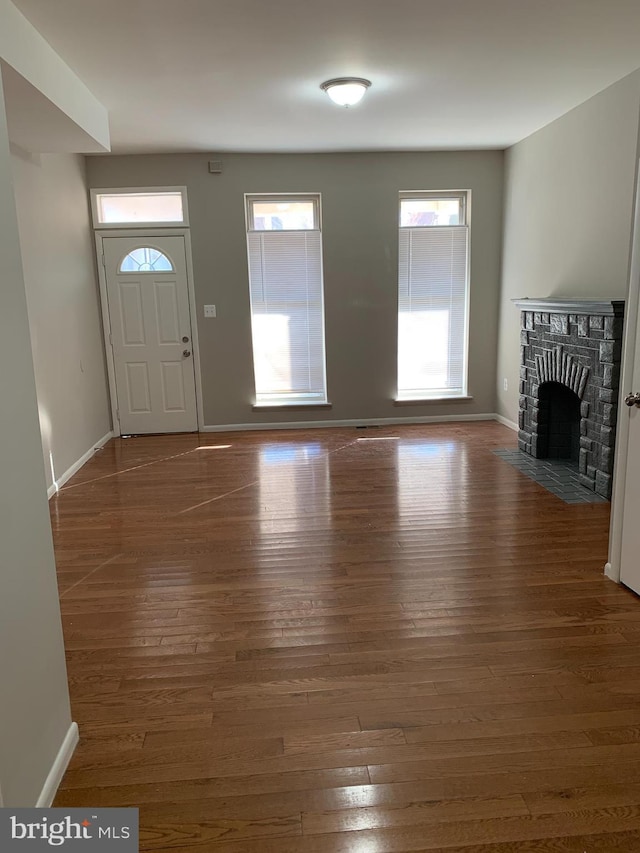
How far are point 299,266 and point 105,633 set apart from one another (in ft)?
15.1

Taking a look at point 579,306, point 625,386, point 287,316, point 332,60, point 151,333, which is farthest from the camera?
point 287,316

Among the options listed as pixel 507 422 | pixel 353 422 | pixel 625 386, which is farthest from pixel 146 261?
pixel 625 386

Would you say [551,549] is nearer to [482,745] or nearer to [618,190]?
[482,745]

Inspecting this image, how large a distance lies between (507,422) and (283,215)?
10.7 feet

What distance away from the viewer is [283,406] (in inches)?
261

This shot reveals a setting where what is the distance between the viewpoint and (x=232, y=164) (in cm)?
609

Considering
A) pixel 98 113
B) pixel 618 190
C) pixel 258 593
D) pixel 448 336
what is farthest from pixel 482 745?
pixel 448 336

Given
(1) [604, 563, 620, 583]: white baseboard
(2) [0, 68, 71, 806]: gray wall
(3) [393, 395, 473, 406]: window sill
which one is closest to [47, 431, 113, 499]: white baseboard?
(2) [0, 68, 71, 806]: gray wall

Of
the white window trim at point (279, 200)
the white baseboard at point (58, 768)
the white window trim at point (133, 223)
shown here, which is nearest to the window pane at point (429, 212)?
the white window trim at point (279, 200)

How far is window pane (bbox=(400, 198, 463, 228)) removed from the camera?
6.42 meters

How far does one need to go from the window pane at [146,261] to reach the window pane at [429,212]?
2523 mm

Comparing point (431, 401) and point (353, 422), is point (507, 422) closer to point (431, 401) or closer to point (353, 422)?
point (431, 401)

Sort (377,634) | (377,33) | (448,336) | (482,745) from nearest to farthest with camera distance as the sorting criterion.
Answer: (482,745) → (377,634) → (377,33) → (448,336)

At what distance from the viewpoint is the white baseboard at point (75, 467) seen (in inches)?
184
